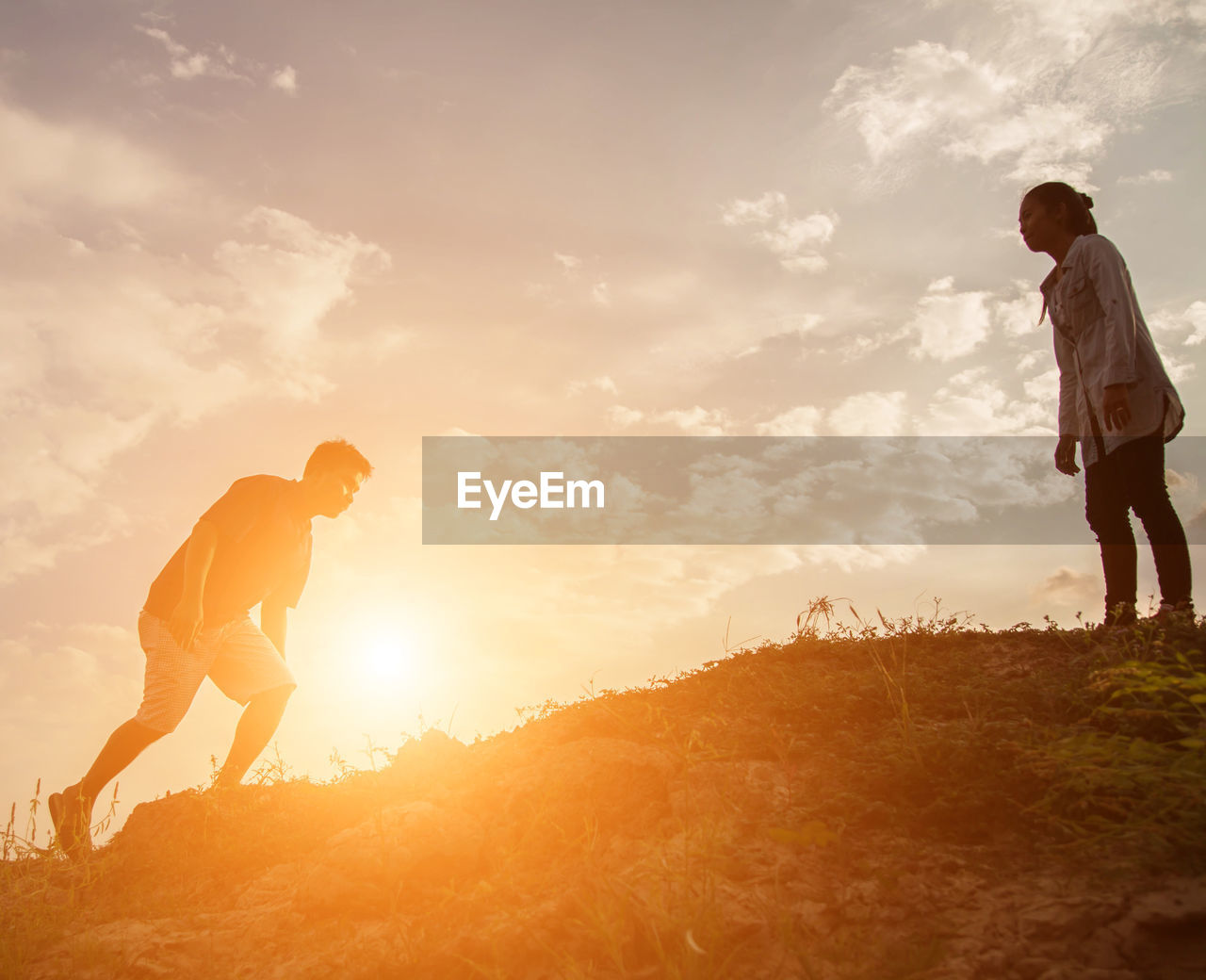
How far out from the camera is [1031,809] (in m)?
3.14

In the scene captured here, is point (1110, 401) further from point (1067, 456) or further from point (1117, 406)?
point (1067, 456)

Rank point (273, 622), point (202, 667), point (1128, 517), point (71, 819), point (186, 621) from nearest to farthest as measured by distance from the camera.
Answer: point (1128, 517) → point (71, 819) → point (186, 621) → point (202, 667) → point (273, 622)

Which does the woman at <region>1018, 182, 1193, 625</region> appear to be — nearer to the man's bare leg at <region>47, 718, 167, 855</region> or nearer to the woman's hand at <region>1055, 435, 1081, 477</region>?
Result: the woman's hand at <region>1055, 435, 1081, 477</region>

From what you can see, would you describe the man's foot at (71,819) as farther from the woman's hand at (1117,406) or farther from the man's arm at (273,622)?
the woman's hand at (1117,406)

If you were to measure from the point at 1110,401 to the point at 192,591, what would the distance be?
20.6 feet

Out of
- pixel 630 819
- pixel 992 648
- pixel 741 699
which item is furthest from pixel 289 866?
pixel 992 648

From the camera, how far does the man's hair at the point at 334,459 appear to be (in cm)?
648

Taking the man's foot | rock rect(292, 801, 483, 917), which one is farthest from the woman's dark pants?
the man's foot

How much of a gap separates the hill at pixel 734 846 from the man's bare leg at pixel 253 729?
1.11 ft

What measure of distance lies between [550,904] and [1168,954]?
212 cm

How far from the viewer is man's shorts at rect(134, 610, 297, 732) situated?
18.5ft

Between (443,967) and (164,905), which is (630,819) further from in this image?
(164,905)

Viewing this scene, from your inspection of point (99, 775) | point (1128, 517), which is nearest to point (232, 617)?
point (99, 775)

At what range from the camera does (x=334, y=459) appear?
6488 millimetres
